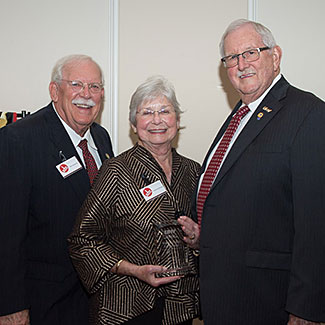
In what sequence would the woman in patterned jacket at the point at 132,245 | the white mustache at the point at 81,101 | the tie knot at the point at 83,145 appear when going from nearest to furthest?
the woman in patterned jacket at the point at 132,245, the white mustache at the point at 81,101, the tie knot at the point at 83,145

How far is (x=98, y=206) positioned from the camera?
2160 millimetres

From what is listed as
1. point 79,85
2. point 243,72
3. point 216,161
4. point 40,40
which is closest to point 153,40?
point 40,40

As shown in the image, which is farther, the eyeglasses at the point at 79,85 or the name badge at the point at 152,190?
the eyeglasses at the point at 79,85

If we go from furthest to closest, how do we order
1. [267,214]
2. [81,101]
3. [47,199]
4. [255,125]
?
1. [81,101]
2. [47,199]
3. [255,125]
4. [267,214]

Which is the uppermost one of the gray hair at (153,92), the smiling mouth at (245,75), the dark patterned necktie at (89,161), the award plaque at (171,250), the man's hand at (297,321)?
the smiling mouth at (245,75)

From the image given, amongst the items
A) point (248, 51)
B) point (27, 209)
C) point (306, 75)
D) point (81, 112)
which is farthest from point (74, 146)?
point (306, 75)

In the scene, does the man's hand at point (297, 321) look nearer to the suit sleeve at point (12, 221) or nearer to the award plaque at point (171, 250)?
the award plaque at point (171, 250)

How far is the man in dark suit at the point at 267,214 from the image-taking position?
178 cm

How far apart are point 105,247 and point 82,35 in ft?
6.44

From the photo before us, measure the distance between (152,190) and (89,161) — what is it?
52cm

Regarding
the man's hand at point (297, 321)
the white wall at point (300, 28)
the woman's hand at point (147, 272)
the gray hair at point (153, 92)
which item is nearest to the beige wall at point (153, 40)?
the white wall at point (300, 28)

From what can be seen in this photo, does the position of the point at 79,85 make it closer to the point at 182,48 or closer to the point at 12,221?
the point at 12,221

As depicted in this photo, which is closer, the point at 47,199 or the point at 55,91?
the point at 47,199

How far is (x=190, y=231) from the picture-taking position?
7.09 feet
